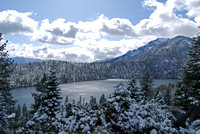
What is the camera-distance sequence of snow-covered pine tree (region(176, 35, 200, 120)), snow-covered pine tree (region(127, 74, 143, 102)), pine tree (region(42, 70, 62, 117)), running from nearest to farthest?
snow-covered pine tree (region(176, 35, 200, 120)) → pine tree (region(42, 70, 62, 117)) → snow-covered pine tree (region(127, 74, 143, 102))

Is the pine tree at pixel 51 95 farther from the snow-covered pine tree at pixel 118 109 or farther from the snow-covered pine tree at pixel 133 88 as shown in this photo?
the snow-covered pine tree at pixel 118 109

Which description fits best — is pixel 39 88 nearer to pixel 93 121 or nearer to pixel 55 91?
pixel 55 91

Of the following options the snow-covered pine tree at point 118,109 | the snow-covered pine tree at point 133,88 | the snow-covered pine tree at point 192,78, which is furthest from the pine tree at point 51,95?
the snow-covered pine tree at point 192,78

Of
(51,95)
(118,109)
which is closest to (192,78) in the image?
(118,109)

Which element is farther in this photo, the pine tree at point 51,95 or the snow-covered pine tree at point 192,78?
the pine tree at point 51,95

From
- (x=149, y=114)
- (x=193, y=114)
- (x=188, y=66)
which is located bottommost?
(x=193, y=114)

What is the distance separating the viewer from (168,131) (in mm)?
8664

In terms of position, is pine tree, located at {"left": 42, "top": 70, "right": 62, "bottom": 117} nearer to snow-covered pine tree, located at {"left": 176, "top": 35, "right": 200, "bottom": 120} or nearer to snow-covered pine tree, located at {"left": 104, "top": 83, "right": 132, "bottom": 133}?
snow-covered pine tree, located at {"left": 104, "top": 83, "right": 132, "bottom": 133}

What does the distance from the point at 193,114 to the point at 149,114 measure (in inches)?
221

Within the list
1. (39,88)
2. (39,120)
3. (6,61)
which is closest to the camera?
(39,120)

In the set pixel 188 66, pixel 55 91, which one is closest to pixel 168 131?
pixel 188 66

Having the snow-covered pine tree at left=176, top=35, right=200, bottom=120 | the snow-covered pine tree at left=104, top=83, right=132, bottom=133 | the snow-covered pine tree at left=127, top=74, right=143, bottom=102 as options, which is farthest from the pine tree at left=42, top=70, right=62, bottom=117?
the snow-covered pine tree at left=176, top=35, right=200, bottom=120

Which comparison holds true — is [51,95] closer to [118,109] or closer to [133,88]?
[133,88]

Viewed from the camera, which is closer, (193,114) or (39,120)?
(39,120)
